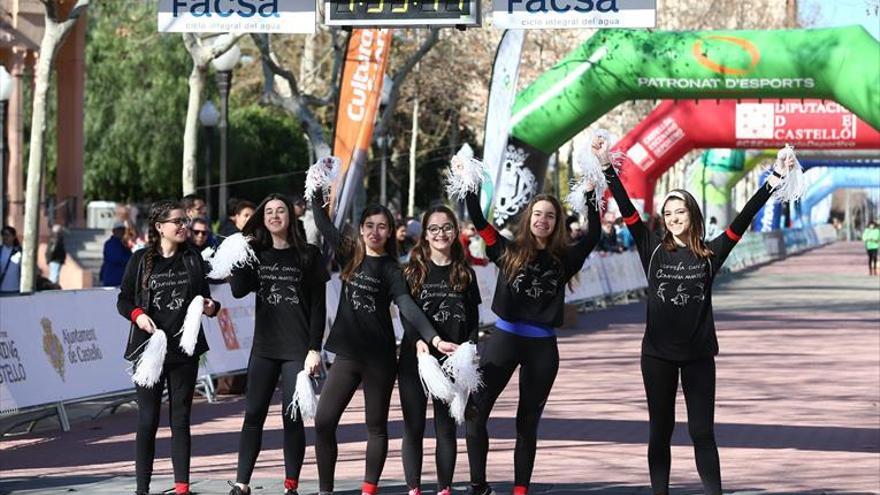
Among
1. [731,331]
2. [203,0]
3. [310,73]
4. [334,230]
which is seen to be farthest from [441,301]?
[310,73]

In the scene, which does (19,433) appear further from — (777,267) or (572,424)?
(777,267)

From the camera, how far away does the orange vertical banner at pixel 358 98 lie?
1975 centimetres

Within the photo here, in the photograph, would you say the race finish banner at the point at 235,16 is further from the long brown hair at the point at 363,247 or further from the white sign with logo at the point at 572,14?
the long brown hair at the point at 363,247

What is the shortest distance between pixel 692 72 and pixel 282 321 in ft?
55.1

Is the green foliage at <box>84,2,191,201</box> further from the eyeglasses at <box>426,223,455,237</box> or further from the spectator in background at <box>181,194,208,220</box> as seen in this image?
the eyeglasses at <box>426,223,455,237</box>

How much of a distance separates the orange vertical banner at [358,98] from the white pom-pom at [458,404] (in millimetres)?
10809

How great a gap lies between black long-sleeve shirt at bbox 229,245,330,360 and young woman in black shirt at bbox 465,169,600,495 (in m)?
0.91

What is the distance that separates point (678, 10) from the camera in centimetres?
4659

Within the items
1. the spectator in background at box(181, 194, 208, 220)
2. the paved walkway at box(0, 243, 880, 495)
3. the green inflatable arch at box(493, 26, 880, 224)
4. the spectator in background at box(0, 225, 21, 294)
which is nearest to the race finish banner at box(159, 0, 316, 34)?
the spectator in background at box(181, 194, 208, 220)

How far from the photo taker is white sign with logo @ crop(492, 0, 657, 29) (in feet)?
40.4

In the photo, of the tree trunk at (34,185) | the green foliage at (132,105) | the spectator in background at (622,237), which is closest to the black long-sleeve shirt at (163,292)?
the tree trunk at (34,185)

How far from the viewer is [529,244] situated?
29.8 feet

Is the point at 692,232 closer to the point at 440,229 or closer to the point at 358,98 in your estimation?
the point at 440,229

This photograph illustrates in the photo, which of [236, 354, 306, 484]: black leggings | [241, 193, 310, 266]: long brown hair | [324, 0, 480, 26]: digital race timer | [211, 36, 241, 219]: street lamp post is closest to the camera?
[236, 354, 306, 484]: black leggings
